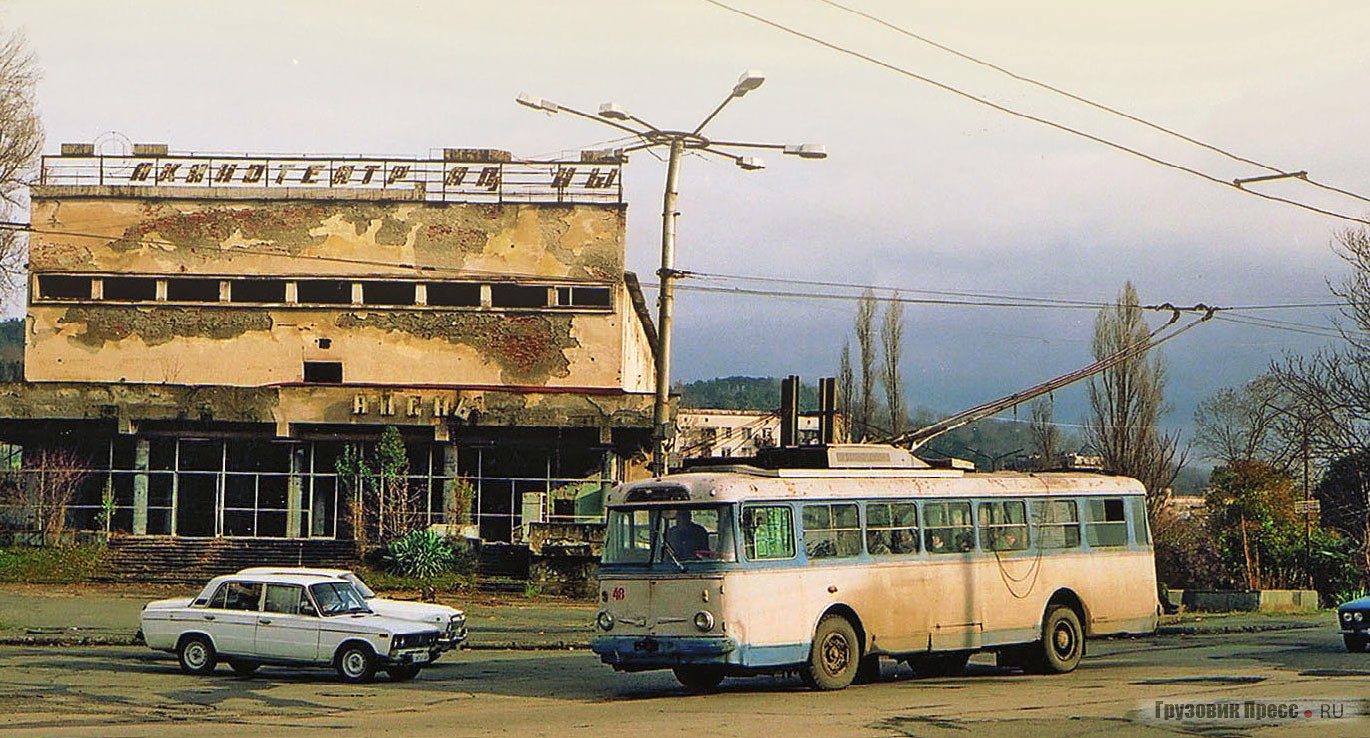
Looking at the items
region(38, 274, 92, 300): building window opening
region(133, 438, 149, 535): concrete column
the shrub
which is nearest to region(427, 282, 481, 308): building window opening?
→ region(133, 438, 149, 535): concrete column

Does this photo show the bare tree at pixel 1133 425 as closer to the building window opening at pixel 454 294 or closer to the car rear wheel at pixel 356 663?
the building window opening at pixel 454 294

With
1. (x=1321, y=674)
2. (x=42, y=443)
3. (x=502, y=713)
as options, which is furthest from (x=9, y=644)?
(x=42, y=443)

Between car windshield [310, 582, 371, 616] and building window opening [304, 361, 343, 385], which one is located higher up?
building window opening [304, 361, 343, 385]

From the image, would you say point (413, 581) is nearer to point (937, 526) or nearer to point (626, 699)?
point (937, 526)

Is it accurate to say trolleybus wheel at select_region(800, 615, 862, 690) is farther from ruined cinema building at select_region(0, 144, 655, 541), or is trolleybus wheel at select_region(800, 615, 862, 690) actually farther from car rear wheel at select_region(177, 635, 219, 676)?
ruined cinema building at select_region(0, 144, 655, 541)

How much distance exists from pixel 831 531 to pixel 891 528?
1057 mm

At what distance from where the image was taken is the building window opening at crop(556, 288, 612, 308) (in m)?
53.9

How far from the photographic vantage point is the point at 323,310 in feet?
176

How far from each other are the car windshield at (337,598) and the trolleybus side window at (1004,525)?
8.36m

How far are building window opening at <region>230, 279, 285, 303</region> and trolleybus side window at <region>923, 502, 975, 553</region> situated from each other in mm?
38765

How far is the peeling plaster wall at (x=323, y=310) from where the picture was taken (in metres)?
53.3

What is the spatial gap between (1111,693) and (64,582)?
31128mm

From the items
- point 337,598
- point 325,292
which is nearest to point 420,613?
point 337,598

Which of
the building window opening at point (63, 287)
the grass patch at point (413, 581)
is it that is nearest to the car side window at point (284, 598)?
the grass patch at point (413, 581)
